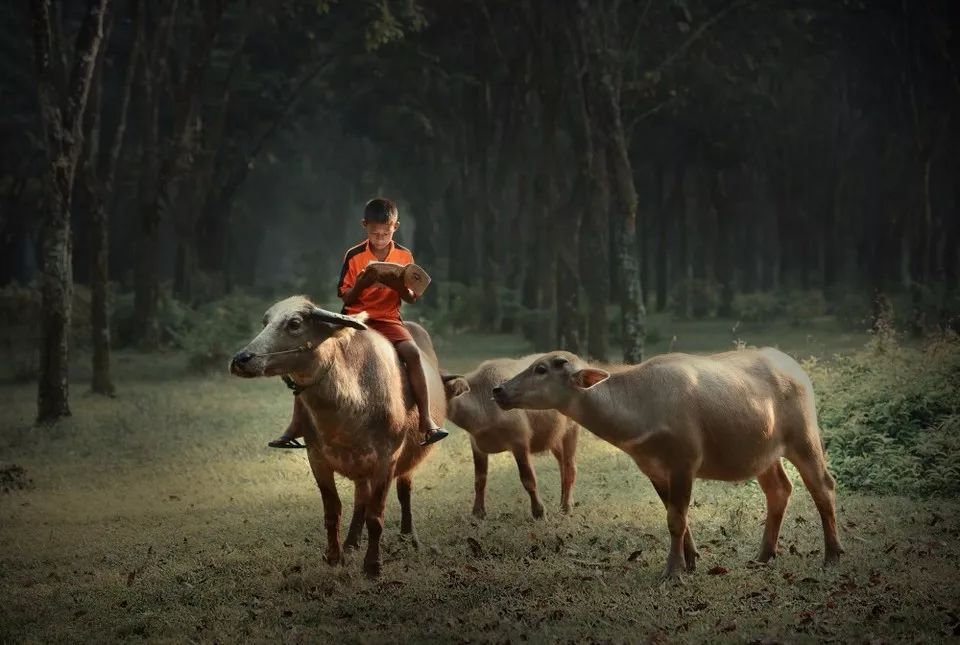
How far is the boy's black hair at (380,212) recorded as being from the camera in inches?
348

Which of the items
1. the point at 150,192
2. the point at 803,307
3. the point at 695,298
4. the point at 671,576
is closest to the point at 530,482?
the point at 671,576

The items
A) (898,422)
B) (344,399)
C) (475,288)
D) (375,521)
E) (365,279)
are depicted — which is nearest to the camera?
(344,399)

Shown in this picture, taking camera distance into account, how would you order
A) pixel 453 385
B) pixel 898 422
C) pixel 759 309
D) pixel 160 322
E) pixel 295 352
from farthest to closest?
pixel 759 309
pixel 160 322
pixel 898 422
pixel 453 385
pixel 295 352

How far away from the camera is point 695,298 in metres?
38.4

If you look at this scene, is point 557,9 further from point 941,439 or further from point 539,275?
point 941,439

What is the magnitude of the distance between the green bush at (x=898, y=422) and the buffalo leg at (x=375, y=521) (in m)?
5.41

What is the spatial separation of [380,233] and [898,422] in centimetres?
643

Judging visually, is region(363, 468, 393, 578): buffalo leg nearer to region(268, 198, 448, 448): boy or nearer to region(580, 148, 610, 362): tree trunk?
region(268, 198, 448, 448): boy

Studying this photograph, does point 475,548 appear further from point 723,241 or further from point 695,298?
point 723,241

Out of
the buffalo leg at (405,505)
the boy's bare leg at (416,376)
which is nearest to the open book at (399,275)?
the boy's bare leg at (416,376)

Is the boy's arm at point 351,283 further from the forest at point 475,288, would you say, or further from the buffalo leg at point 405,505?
the forest at point 475,288

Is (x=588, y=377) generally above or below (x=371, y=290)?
below

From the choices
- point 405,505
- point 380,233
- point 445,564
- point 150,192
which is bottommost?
point 445,564

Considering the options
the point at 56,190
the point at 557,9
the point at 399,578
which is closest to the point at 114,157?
the point at 56,190
